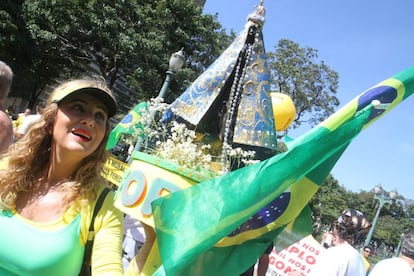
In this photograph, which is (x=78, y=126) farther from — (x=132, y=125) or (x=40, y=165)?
(x=132, y=125)

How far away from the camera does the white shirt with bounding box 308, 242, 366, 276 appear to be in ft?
9.72

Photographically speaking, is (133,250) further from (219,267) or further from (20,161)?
(20,161)

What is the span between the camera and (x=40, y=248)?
143 centimetres

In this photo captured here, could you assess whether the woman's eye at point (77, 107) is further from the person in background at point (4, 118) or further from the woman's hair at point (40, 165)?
the person in background at point (4, 118)

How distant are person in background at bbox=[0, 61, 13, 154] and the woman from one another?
78 centimetres

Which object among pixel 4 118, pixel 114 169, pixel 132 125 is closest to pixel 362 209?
pixel 114 169

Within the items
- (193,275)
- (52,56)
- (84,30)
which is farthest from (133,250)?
(52,56)

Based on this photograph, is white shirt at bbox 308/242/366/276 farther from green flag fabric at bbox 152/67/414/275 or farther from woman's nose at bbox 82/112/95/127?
woman's nose at bbox 82/112/95/127

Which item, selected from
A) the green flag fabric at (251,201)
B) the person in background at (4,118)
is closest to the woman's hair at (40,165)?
the green flag fabric at (251,201)

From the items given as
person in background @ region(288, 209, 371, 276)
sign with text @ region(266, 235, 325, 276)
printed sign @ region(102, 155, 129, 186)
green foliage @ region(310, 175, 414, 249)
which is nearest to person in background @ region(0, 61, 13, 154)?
printed sign @ region(102, 155, 129, 186)

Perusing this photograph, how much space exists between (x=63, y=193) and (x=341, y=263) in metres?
2.20

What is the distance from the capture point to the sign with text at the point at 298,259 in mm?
5336

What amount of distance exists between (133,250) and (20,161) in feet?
6.71

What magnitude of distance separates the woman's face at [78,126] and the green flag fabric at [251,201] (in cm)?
42
